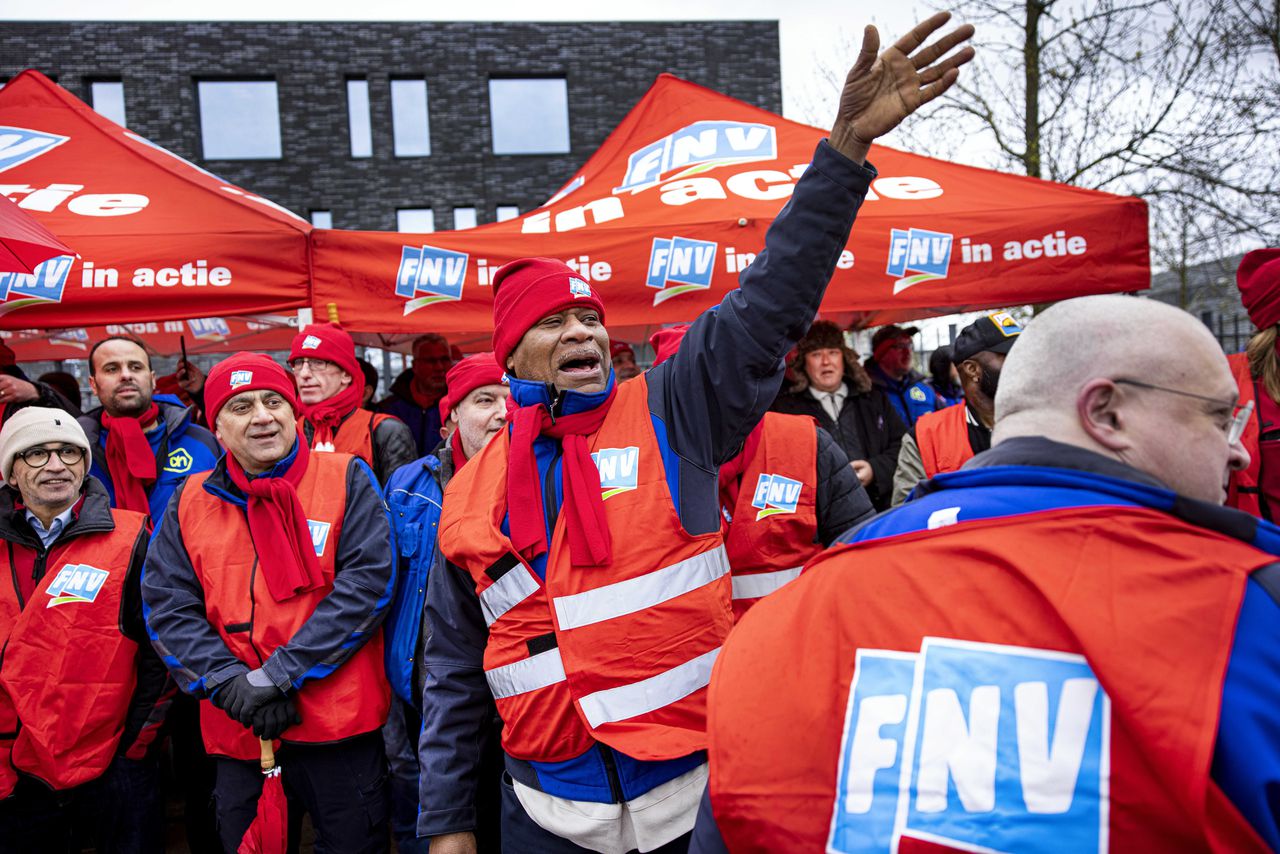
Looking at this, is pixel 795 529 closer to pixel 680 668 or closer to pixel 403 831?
pixel 680 668

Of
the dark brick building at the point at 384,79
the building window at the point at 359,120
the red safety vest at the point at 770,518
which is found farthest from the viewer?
the building window at the point at 359,120

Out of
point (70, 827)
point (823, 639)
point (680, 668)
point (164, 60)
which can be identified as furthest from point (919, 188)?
point (164, 60)

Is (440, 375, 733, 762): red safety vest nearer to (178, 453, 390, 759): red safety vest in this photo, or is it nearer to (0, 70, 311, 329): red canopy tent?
(178, 453, 390, 759): red safety vest

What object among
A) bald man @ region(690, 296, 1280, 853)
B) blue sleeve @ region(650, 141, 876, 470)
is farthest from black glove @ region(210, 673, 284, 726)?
bald man @ region(690, 296, 1280, 853)

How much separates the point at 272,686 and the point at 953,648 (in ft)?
7.45

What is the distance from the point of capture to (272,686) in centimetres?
262

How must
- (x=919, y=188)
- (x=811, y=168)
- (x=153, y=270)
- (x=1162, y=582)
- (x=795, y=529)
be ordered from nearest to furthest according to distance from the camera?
1. (x=1162, y=582)
2. (x=811, y=168)
3. (x=795, y=529)
4. (x=153, y=270)
5. (x=919, y=188)

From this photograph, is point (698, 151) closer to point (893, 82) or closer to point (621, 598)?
point (893, 82)

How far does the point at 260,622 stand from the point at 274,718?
1.02ft

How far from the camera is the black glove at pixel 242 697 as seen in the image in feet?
8.44

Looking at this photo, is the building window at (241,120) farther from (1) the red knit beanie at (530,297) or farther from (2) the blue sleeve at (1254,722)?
(2) the blue sleeve at (1254,722)

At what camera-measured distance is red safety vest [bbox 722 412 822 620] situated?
2842mm

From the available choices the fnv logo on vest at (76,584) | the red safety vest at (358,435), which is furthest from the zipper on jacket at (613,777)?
the red safety vest at (358,435)

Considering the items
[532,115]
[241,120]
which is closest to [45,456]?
[532,115]
